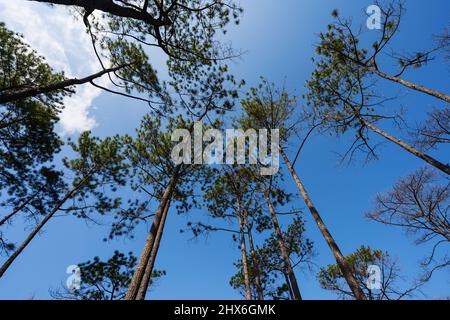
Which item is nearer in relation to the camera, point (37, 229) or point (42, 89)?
point (42, 89)

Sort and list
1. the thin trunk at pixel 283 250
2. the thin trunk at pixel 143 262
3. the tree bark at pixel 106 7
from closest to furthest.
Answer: the tree bark at pixel 106 7 < the thin trunk at pixel 143 262 < the thin trunk at pixel 283 250

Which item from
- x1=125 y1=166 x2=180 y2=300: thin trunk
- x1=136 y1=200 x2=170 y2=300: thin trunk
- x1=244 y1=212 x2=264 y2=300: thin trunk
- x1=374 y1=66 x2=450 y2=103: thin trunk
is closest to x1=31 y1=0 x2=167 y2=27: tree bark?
x1=125 y1=166 x2=180 y2=300: thin trunk

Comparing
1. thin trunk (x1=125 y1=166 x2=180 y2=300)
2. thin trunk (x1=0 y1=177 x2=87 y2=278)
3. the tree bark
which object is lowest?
thin trunk (x1=125 y1=166 x2=180 y2=300)

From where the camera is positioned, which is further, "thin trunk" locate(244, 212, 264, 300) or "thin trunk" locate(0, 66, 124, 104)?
"thin trunk" locate(244, 212, 264, 300)

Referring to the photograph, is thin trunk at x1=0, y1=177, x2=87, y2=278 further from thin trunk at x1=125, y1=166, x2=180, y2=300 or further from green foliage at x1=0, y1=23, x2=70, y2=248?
thin trunk at x1=125, y1=166, x2=180, y2=300

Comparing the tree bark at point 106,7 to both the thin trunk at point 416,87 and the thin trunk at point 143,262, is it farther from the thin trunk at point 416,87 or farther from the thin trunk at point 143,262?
the thin trunk at point 416,87

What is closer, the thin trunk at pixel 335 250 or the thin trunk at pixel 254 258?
the thin trunk at pixel 335 250

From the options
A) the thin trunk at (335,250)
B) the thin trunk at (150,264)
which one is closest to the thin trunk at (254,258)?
the thin trunk at (335,250)

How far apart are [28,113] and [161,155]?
512cm

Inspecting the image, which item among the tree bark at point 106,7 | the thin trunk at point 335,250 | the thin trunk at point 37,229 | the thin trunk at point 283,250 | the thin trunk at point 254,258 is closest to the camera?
the tree bark at point 106,7

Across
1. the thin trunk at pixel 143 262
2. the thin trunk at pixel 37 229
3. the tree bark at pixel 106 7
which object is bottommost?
the thin trunk at pixel 143 262

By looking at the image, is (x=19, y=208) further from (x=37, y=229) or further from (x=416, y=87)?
(x=416, y=87)

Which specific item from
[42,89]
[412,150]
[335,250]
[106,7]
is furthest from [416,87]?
[42,89]
